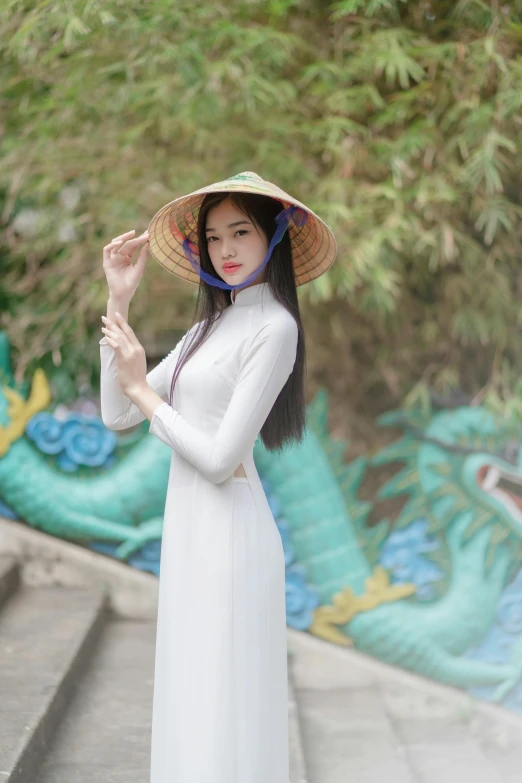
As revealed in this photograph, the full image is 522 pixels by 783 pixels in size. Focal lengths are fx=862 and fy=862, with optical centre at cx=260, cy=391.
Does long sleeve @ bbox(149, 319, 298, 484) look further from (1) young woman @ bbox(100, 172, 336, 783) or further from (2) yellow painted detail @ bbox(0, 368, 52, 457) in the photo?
(2) yellow painted detail @ bbox(0, 368, 52, 457)

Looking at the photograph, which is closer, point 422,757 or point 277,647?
point 277,647

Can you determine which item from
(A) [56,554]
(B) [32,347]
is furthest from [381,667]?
(B) [32,347]

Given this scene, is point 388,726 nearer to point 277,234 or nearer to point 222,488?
point 222,488

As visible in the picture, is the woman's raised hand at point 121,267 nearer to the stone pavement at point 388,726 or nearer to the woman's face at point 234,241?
the woman's face at point 234,241

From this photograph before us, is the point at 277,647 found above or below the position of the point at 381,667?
above

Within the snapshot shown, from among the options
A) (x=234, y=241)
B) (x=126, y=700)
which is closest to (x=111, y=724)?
(x=126, y=700)

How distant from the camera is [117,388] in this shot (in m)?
1.70

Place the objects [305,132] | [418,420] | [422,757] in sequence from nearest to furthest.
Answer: [422,757] → [305,132] → [418,420]

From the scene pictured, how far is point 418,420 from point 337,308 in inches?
25.4

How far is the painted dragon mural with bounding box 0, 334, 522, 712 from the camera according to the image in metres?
3.82

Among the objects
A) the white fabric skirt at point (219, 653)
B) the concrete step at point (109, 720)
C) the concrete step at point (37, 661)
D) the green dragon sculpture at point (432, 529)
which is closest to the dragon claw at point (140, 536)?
the concrete step at point (37, 661)

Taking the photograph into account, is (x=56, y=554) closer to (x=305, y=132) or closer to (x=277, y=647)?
(x=305, y=132)

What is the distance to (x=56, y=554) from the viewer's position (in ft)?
13.3

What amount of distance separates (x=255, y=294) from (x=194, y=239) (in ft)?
0.73
